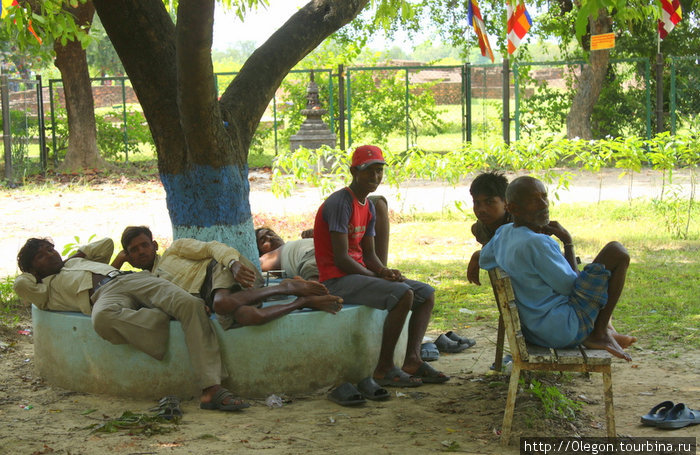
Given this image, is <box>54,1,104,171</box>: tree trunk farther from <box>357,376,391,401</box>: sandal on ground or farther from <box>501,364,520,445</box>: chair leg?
<box>501,364,520,445</box>: chair leg

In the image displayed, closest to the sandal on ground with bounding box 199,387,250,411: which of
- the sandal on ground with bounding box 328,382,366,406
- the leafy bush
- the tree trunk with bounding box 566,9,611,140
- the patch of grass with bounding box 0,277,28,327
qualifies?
the sandal on ground with bounding box 328,382,366,406

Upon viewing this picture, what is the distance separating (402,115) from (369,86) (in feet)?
3.63

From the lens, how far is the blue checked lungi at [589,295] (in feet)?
13.1

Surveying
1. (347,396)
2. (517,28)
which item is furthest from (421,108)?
(347,396)

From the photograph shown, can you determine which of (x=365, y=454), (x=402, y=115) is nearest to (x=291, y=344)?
(x=365, y=454)

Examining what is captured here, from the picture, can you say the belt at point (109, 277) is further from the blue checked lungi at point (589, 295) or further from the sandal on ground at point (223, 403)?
the blue checked lungi at point (589, 295)

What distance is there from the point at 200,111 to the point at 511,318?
2.44m

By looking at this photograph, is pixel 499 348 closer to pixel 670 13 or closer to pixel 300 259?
pixel 300 259

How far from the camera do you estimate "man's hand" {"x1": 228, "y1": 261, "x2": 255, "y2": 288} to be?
4840 mm

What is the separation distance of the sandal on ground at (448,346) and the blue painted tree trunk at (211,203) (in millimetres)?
1566

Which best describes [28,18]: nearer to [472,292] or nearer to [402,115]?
[472,292]

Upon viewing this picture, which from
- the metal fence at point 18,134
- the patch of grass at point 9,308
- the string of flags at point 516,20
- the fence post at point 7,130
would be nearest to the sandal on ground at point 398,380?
the patch of grass at point 9,308

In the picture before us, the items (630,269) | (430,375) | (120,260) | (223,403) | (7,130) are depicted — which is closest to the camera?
(223,403)

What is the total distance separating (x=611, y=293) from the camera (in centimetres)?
407
